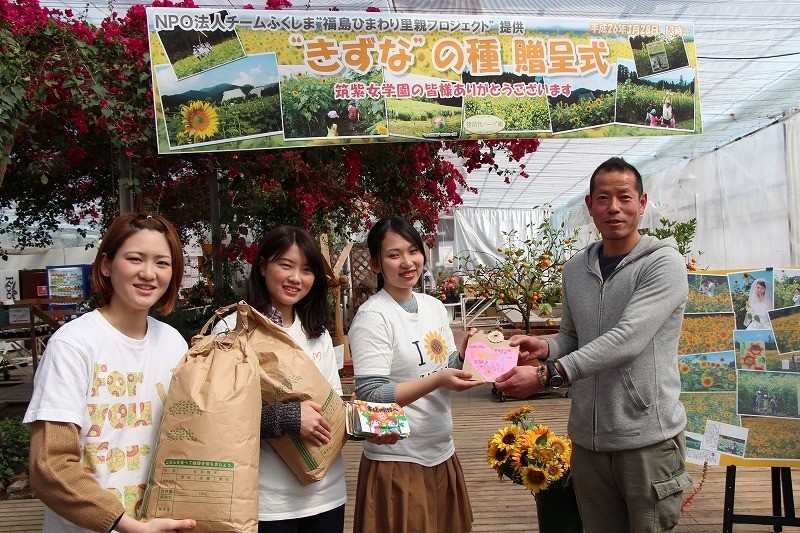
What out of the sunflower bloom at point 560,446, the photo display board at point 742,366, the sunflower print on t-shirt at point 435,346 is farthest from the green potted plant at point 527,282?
the sunflower print on t-shirt at point 435,346

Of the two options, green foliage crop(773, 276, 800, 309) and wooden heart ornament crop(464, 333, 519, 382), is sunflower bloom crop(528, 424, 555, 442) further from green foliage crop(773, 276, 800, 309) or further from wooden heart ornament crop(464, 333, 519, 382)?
green foliage crop(773, 276, 800, 309)

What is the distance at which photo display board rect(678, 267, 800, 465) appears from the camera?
2.56m

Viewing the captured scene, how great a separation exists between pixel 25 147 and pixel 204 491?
4.41 meters

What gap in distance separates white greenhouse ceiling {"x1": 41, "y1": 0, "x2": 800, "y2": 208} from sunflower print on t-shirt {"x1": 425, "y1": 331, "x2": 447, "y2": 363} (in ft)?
9.54

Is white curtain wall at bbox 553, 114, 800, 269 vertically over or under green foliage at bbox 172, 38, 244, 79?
under

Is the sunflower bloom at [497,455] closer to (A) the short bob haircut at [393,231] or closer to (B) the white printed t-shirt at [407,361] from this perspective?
(B) the white printed t-shirt at [407,361]

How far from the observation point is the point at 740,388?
2.63 m

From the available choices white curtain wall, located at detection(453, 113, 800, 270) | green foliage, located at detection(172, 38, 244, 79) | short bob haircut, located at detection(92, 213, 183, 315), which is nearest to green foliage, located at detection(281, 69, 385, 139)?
green foliage, located at detection(172, 38, 244, 79)

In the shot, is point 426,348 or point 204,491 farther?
point 426,348

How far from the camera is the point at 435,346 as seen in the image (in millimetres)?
1718

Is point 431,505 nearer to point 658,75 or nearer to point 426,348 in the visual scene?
point 426,348

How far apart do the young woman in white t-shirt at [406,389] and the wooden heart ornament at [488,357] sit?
1.7 inches

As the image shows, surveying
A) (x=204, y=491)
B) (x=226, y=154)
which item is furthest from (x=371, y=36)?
(x=204, y=491)

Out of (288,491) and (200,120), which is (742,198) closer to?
(200,120)
